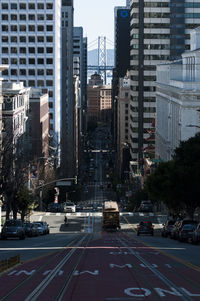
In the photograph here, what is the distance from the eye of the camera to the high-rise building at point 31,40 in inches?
6275

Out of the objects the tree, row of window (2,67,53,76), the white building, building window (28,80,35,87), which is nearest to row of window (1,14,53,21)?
row of window (2,67,53,76)

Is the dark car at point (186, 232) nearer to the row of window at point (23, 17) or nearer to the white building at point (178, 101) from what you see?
the white building at point (178, 101)

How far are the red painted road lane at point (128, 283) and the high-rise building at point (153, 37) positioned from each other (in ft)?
497

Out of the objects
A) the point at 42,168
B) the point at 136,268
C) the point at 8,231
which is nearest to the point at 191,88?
the point at 42,168

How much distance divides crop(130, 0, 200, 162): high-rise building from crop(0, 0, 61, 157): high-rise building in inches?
1120

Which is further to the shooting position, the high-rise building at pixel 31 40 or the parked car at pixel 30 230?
the high-rise building at pixel 31 40

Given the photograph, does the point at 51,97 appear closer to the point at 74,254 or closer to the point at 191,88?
the point at 191,88

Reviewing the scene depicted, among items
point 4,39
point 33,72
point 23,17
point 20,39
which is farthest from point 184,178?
point 4,39

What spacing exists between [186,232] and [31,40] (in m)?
110

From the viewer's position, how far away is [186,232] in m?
56.5

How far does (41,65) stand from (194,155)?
95279mm

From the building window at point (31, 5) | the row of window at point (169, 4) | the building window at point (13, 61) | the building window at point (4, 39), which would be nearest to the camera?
the building window at point (31, 5)

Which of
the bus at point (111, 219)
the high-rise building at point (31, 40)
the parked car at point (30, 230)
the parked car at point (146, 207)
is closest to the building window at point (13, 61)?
the high-rise building at point (31, 40)

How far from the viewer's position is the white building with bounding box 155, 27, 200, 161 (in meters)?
118
